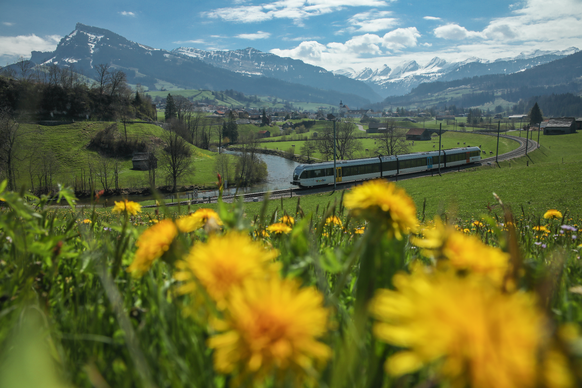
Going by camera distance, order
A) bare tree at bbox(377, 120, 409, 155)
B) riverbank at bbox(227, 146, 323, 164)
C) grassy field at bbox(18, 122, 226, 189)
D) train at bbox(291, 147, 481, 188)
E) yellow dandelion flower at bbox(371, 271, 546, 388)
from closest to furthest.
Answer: yellow dandelion flower at bbox(371, 271, 546, 388)
train at bbox(291, 147, 481, 188)
grassy field at bbox(18, 122, 226, 189)
bare tree at bbox(377, 120, 409, 155)
riverbank at bbox(227, 146, 323, 164)

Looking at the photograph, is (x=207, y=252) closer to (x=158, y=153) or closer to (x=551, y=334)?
(x=551, y=334)

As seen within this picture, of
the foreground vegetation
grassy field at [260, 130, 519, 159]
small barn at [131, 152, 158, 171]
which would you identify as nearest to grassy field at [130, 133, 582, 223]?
the foreground vegetation

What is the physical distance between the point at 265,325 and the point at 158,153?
64437 millimetres

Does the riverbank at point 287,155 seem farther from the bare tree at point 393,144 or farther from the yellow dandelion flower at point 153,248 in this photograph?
the yellow dandelion flower at point 153,248

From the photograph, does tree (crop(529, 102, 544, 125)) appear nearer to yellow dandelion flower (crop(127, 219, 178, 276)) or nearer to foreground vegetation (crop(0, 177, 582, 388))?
foreground vegetation (crop(0, 177, 582, 388))

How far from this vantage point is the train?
35.6 metres

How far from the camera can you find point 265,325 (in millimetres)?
494

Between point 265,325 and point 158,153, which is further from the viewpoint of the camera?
point 158,153

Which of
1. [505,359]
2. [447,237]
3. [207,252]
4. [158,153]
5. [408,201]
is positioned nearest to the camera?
[505,359]

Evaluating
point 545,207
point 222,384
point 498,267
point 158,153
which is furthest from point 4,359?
point 158,153

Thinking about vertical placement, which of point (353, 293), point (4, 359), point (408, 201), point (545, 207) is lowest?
point (545, 207)

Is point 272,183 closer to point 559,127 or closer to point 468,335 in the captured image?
point 468,335

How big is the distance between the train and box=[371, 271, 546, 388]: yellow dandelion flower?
1381 inches

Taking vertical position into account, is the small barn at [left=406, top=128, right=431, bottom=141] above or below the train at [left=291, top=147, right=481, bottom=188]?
→ above
